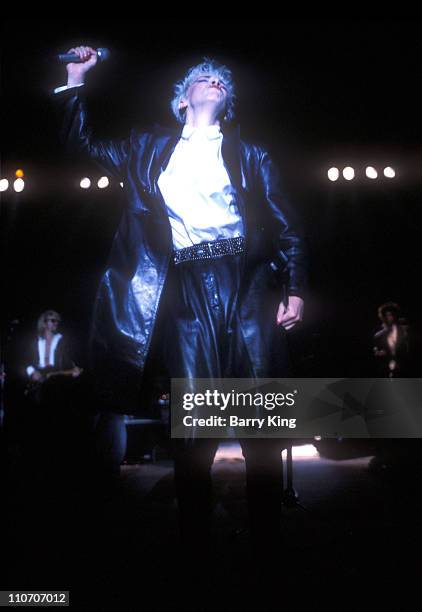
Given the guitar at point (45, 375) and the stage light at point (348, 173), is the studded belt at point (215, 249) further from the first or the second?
the stage light at point (348, 173)

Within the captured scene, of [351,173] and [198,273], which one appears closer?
[198,273]

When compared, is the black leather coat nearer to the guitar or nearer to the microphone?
the microphone

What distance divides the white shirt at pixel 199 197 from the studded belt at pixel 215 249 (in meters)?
0.02

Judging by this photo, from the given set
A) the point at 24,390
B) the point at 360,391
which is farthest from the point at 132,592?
the point at 24,390

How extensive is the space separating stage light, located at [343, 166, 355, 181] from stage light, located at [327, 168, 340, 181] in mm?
72

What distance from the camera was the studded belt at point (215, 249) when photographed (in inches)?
57.8

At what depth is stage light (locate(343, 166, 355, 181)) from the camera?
4.42 meters

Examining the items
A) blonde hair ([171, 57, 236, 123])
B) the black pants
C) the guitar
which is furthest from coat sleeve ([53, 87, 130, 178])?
the guitar

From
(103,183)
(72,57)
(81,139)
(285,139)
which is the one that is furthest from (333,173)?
(81,139)

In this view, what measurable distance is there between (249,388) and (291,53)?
5.55 feet

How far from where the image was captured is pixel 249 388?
1.37 meters

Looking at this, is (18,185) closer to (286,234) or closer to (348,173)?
(348,173)

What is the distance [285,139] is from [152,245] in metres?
2.24

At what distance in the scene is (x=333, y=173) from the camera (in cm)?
445
